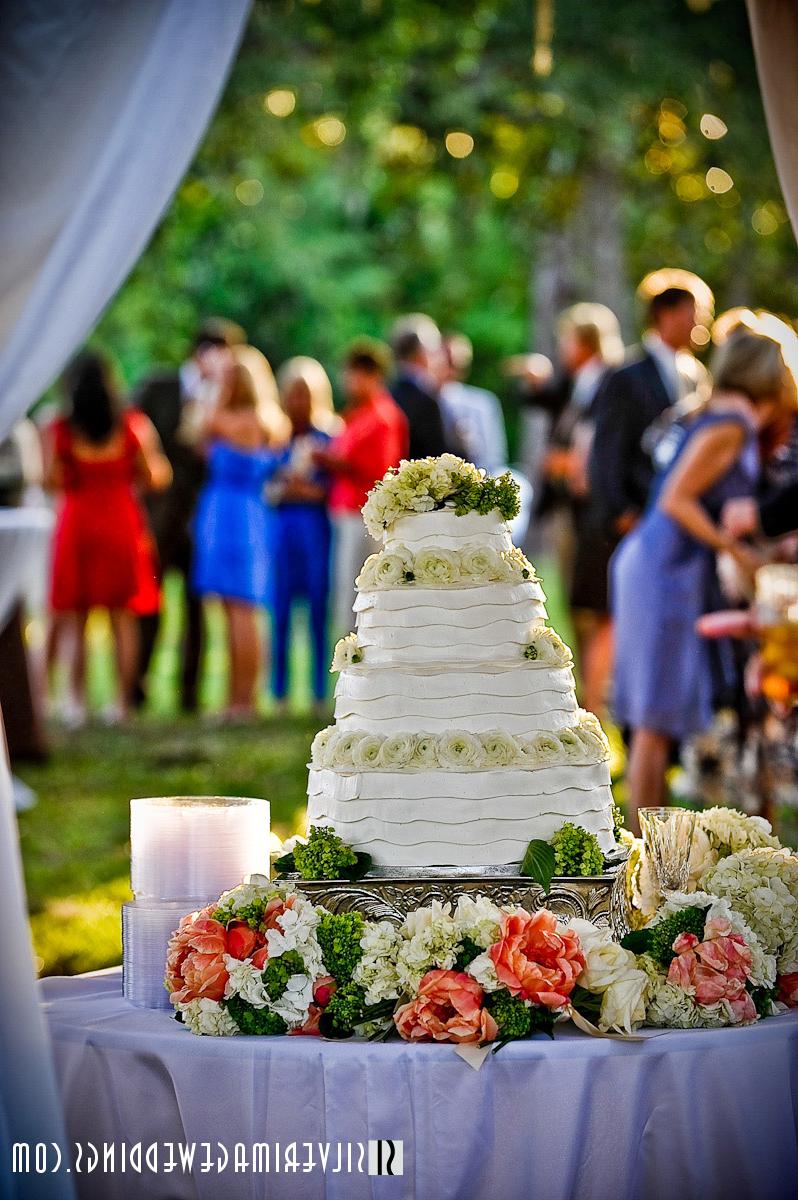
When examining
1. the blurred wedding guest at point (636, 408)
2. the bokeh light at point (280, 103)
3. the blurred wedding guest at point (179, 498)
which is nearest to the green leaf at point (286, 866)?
the blurred wedding guest at point (636, 408)

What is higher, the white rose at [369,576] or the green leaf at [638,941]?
the white rose at [369,576]

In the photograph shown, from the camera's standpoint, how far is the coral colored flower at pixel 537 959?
297cm

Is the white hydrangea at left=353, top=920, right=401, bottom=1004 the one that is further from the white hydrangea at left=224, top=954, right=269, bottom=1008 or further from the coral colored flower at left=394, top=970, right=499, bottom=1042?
the white hydrangea at left=224, top=954, right=269, bottom=1008

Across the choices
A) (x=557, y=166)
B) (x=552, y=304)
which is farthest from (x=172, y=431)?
(x=552, y=304)

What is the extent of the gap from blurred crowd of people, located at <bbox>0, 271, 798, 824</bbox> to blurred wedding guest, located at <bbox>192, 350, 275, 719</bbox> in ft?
0.05

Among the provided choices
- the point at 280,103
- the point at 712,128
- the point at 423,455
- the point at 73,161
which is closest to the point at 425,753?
the point at 73,161

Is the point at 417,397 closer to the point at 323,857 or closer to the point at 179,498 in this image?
the point at 179,498

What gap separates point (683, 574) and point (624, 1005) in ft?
12.4

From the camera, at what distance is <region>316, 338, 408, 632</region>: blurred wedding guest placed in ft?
35.0

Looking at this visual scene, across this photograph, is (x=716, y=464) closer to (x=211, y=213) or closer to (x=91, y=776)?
(x=91, y=776)

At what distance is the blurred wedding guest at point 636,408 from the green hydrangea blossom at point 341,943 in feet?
16.2

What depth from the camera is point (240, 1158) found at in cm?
303

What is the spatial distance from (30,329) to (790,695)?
3.66 meters

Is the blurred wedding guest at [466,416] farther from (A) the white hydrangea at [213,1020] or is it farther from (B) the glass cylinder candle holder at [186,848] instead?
(A) the white hydrangea at [213,1020]
